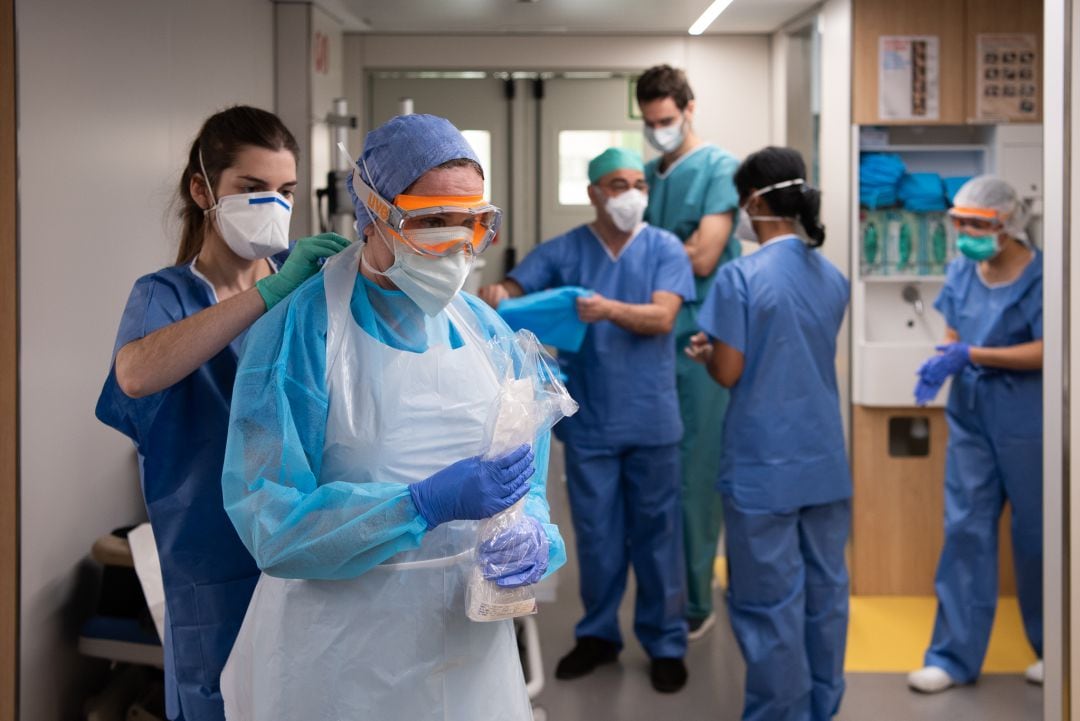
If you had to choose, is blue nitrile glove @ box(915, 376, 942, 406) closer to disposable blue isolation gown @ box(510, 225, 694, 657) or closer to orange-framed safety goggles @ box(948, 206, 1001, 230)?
orange-framed safety goggles @ box(948, 206, 1001, 230)

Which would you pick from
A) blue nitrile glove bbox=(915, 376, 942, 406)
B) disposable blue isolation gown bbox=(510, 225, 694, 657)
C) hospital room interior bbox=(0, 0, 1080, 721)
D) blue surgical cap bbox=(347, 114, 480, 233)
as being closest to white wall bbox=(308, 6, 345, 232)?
hospital room interior bbox=(0, 0, 1080, 721)

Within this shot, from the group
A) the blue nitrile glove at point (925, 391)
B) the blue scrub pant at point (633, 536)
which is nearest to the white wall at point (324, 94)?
the blue scrub pant at point (633, 536)

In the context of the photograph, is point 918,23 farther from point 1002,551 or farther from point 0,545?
point 0,545

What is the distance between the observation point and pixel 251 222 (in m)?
1.91

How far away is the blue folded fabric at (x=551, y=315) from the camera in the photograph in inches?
125

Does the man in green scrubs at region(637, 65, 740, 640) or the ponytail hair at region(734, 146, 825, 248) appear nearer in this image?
the ponytail hair at region(734, 146, 825, 248)

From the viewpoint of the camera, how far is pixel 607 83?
4.81 m

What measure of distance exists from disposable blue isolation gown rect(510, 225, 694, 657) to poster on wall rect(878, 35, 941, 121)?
4.00ft

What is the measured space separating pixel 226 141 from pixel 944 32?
9.88ft

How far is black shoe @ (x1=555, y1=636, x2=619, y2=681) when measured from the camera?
3428 mm

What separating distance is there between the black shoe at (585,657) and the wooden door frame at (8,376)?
5.04 ft

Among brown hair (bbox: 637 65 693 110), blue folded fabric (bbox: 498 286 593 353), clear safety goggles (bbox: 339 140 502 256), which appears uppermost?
brown hair (bbox: 637 65 693 110)

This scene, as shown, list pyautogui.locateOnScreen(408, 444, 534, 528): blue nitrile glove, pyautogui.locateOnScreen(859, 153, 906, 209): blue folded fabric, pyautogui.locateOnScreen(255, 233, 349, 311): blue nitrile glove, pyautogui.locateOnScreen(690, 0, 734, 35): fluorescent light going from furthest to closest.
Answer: pyautogui.locateOnScreen(859, 153, 906, 209): blue folded fabric → pyautogui.locateOnScreen(690, 0, 734, 35): fluorescent light → pyautogui.locateOnScreen(255, 233, 349, 311): blue nitrile glove → pyautogui.locateOnScreen(408, 444, 534, 528): blue nitrile glove

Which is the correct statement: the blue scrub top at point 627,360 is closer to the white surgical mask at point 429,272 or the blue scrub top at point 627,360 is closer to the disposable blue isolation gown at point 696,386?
the disposable blue isolation gown at point 696,386
